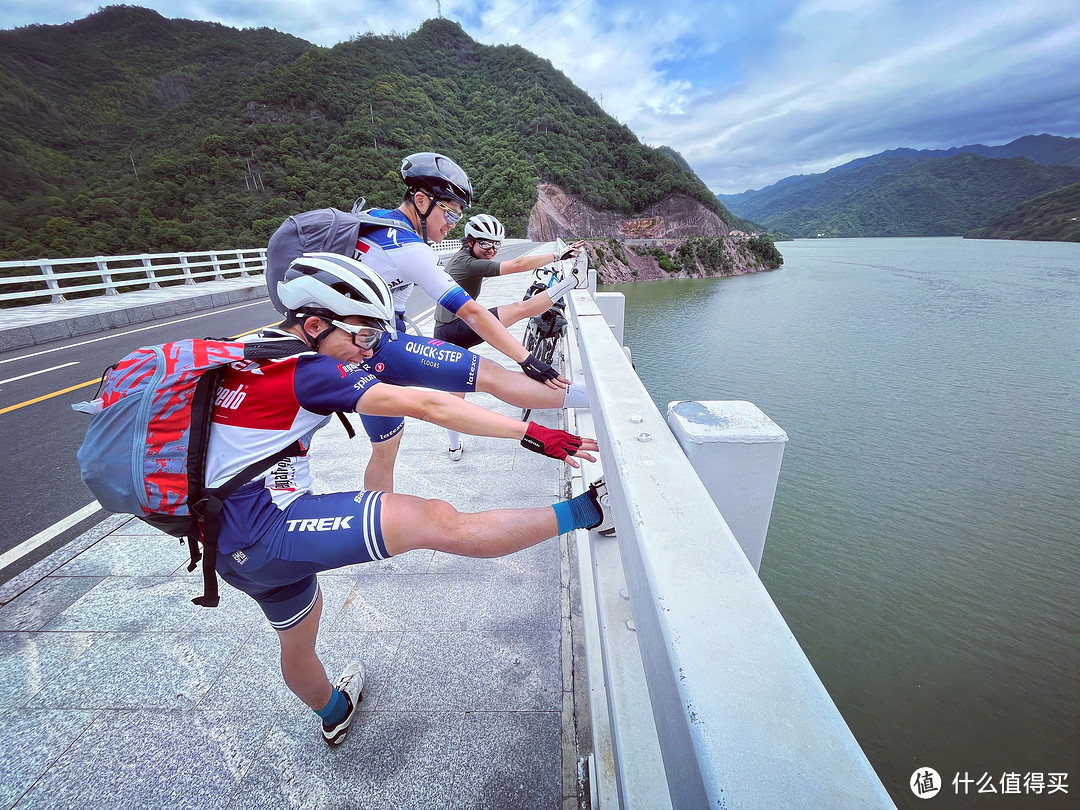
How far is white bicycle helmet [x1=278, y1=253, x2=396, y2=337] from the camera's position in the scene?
5.15 ft

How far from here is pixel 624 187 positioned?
80.6m

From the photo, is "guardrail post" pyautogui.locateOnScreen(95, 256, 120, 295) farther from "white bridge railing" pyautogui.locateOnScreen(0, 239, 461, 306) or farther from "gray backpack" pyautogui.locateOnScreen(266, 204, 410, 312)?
"gray backpack" pyautogui.locateOnScreen(266, 204, 410, 312)

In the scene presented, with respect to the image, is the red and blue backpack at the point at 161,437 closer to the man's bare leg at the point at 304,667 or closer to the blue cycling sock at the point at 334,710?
the man's bare leg at the point at 304,667

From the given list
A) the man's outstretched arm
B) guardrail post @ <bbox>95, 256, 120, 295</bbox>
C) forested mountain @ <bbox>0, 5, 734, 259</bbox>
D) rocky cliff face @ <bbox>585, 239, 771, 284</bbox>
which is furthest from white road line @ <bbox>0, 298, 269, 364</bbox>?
forested mountain @ <bbox>0, 5, 734, 259</bbox>

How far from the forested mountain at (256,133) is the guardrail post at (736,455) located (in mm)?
57661

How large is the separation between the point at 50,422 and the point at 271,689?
17.6 feet

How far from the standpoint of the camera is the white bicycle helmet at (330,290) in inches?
61.8

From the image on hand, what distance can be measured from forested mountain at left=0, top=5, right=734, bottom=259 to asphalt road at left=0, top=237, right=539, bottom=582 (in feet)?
152

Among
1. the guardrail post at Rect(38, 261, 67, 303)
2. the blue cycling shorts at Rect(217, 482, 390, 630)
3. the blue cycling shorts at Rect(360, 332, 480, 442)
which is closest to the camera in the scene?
the blue cycling shorts at Rect(217, 482, 390, 630)

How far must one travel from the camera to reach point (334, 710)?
5.73 ft

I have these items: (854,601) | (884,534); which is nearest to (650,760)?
(854,601)

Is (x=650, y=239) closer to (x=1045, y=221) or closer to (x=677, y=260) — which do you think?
(x=677, y=260)

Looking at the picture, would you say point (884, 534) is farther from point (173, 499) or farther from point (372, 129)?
point (372, 129)

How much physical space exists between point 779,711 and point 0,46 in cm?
17111
